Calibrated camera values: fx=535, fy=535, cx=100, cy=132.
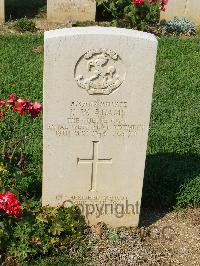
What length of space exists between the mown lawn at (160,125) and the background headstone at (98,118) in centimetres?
51

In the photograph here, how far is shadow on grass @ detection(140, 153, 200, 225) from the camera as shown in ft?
→ 17.9

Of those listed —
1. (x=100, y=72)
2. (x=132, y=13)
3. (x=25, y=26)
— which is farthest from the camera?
(x=25, y=26)

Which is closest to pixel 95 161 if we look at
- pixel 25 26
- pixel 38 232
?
pixel 38 232

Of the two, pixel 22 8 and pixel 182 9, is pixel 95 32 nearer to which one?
pixel 182 9

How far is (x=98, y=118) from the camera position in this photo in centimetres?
460

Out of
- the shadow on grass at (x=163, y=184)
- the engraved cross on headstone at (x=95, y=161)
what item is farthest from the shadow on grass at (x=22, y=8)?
the engraved cross on headstone at (x=95, y=161)

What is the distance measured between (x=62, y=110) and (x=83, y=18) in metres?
7.07

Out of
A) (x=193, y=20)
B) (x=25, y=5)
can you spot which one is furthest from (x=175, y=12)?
(x=25, y=5)

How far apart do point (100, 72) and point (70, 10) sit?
7.08m

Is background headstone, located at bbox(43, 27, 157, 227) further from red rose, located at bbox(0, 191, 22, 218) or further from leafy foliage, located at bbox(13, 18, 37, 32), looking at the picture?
leafy foliage, located at bbox(13, 18, 37, 32)

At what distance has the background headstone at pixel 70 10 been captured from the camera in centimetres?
1106

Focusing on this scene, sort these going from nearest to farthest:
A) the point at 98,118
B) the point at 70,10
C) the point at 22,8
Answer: the point at 98,118, the point at 70,10, the point at 22,8

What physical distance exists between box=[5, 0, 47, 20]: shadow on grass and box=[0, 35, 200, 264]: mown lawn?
1.75 meters

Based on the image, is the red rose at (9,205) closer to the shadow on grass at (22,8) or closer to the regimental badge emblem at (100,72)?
the regimental badge emblem at (100,72)
